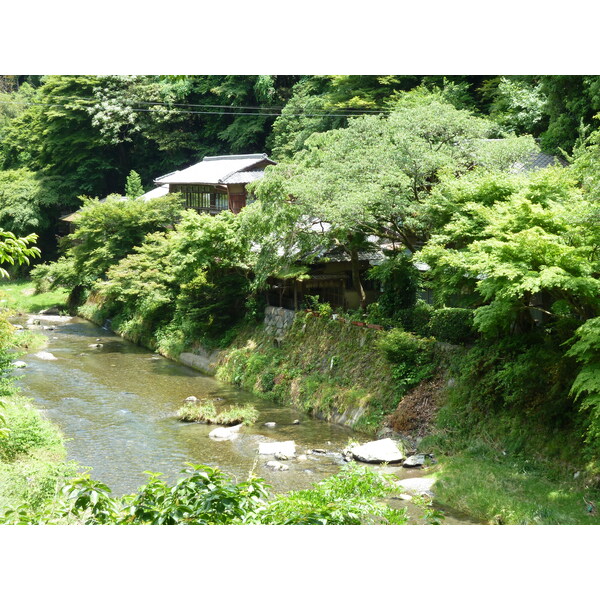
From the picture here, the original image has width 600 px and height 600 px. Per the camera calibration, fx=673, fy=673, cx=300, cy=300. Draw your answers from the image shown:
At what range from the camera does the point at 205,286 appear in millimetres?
18578

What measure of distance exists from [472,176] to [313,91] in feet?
44.1

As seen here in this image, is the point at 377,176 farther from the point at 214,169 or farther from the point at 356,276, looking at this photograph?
the point at 214,169

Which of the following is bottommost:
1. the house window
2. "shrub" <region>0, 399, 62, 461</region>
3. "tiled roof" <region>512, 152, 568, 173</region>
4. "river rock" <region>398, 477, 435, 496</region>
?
"river rock" <region>398, 477, 435, 496</region>

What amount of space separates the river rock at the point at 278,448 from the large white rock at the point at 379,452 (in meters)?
1.05

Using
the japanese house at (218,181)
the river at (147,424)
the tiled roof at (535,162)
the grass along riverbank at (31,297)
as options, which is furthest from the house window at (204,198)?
the tiled roof at (535,162)

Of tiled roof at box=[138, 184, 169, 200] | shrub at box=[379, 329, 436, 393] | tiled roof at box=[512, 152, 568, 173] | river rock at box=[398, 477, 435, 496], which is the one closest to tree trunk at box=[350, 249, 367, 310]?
shrub at box=[379, 329, 436, 393]

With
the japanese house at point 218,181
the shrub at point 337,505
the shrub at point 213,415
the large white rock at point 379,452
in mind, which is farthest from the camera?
the japanese house at point 218,181

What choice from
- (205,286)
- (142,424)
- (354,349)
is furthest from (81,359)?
(354,349)

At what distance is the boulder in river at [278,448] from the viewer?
38.4 ft

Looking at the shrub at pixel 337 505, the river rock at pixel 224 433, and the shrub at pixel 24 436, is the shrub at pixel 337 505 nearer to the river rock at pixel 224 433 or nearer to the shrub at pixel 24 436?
the shrub at pixel 24 436

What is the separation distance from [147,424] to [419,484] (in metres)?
5.23

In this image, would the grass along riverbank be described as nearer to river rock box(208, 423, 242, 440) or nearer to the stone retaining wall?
the stone retaining wall

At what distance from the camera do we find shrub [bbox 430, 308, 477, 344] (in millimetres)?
12414

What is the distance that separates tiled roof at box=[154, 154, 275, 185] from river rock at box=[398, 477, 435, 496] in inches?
595
